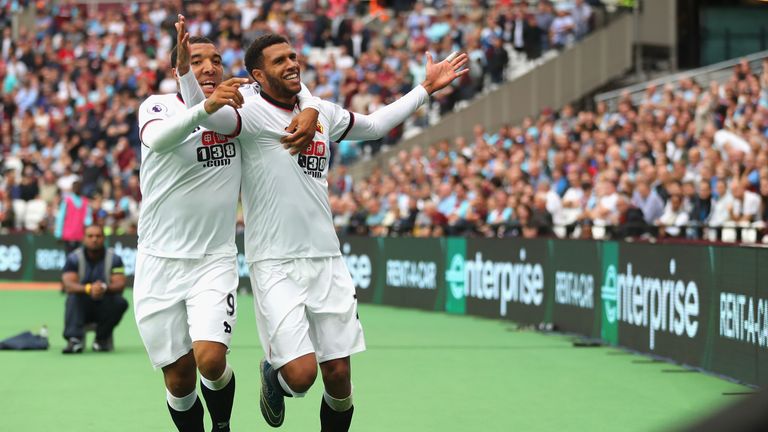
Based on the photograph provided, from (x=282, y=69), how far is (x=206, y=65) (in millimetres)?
443

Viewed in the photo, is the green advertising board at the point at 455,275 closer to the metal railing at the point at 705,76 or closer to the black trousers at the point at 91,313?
the metal railing at the point at 705,76

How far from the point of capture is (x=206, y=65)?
6566mm

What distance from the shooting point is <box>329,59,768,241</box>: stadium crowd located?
50.5ft

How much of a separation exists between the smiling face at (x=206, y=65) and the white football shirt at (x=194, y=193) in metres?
0.16

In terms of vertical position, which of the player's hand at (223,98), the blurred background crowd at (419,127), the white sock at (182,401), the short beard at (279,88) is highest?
the blurred background crowd at (419,127)

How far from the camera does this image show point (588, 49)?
1104 inches

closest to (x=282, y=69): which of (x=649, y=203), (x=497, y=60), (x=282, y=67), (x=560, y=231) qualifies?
(x=282, y=67)

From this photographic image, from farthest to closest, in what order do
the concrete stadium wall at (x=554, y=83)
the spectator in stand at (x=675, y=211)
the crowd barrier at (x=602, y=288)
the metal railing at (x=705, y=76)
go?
the concrete stadium wall at (x=554, y=83) → the metal railing at (x=705, y=76) → the spectator in stand at (x=675, y=211) → the crowd barrier at (x=602, y=288)

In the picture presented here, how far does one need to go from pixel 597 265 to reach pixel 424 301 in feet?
20.8

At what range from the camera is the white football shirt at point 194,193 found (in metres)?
6.49

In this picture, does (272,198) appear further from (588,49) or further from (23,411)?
(588,49)

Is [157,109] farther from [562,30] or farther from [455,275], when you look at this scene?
[562,30]

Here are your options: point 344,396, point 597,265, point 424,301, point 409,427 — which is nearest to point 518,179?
point 424,301

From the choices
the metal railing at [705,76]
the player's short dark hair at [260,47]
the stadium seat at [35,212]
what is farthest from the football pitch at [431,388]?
the stadium seat at [35,212]
